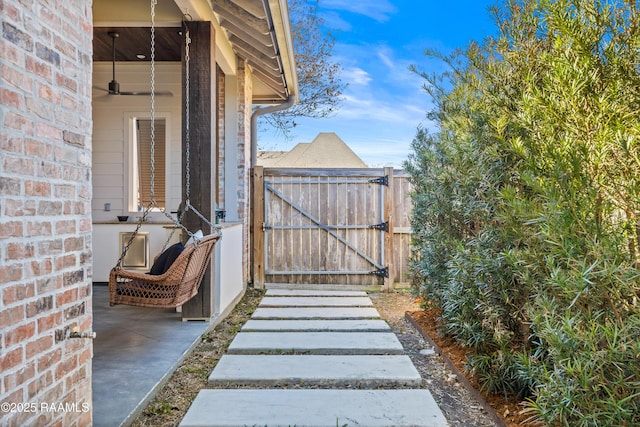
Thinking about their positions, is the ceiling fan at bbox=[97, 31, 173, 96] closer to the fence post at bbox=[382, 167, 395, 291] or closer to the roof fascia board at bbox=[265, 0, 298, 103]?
the roof fascia board at bbox=[265, 0, 298, 103]

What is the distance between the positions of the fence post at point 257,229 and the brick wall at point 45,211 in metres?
4.76

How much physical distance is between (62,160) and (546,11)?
2180 mm

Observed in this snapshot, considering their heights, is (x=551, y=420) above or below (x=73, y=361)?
below

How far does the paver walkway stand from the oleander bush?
1.93 ft

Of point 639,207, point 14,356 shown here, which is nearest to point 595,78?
point 639,207

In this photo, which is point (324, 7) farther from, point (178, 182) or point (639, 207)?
point (639, 207)

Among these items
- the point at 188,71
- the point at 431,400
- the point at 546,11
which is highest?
the point at 188,71

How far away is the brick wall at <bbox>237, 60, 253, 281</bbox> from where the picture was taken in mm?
6156

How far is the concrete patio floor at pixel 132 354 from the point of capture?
8.21 feet

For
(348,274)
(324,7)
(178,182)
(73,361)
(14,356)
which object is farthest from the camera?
(324,7)

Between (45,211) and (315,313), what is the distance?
3.76 metres

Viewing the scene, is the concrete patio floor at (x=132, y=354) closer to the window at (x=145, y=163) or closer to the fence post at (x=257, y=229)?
the window at (x=145, y=163)

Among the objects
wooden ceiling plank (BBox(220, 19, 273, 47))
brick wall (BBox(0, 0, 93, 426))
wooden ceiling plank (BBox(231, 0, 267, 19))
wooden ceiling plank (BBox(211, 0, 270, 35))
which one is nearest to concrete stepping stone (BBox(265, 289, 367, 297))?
wooden ceiling plank (BBox(220, 19, 273, 47))

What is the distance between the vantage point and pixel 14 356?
146 cm
